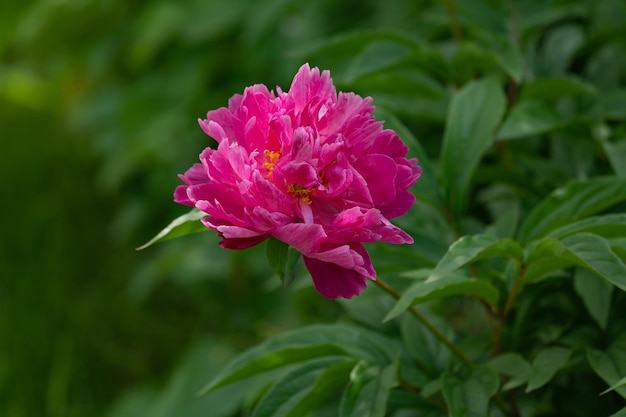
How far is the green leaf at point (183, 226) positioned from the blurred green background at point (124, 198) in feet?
2.38

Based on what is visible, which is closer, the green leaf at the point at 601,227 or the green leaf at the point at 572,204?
the green leaf at the point at 601,227

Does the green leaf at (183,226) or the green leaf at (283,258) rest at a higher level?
the green leaf at (183,226)

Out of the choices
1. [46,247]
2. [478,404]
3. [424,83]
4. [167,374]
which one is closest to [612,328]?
[478,404]

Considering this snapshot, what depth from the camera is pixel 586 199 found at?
32.0 inches

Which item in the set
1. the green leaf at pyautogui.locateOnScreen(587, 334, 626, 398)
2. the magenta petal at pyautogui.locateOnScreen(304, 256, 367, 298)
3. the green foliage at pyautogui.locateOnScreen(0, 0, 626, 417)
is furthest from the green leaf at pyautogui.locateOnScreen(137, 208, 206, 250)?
the green leaf at pyautogui.locateOnScreen(587, 334, 626, 398)

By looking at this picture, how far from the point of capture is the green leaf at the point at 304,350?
0.78 metres

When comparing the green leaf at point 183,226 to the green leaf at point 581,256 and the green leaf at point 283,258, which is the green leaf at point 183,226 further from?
the green leaf at point 581,256

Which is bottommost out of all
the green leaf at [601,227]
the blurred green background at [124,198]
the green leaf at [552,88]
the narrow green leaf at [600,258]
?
the blurred green background at [124,198]

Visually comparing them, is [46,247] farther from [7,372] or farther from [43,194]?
[7,372]

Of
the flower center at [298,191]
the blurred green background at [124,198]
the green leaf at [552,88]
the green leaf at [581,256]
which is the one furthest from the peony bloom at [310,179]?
the blurred green background at [124,198]

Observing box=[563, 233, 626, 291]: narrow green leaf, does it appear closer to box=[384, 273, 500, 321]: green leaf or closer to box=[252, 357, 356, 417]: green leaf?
box=[384, 273, 500, 321]: green leaf

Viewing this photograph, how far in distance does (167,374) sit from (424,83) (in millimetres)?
1457

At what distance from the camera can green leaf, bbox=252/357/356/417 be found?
2.49 feet

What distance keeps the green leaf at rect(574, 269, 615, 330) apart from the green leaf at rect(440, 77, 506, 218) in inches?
5.5
